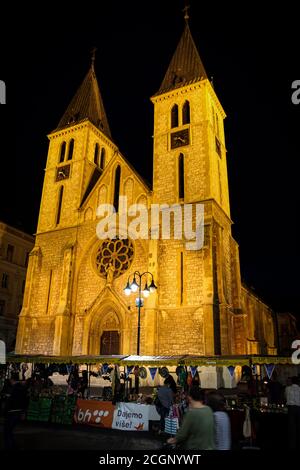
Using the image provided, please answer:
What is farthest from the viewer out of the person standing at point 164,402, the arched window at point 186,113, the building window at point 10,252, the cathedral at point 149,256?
the building window at point 10,252

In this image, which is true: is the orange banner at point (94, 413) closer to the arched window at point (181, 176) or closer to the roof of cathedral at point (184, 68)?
the arched window at point (181, 176)

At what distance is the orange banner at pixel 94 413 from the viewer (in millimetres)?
11656

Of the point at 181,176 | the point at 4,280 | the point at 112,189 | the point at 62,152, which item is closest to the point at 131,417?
the point at 181,176

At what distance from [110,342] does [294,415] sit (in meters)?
16.2

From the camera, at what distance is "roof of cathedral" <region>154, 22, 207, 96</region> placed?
29125 mm

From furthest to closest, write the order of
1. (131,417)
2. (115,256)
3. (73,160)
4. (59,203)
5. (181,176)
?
(73,160) → (59,203) → (181,176) → (115,256) → (131,417)

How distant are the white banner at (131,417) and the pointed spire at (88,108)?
88.4 feet

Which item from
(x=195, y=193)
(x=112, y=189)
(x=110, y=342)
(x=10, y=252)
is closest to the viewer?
(x=110, y=342)

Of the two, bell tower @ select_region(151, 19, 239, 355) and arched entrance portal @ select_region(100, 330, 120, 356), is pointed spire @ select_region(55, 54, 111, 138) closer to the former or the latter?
bell tower @ select_region(151, 19, 239, 355)

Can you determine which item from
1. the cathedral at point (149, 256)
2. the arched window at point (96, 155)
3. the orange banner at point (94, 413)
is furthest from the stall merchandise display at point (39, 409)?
the arched window at point (96, 155)

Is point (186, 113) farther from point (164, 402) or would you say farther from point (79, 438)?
point (79, 438)

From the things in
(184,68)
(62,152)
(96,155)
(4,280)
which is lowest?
(4,280)

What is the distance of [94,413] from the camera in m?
12.0

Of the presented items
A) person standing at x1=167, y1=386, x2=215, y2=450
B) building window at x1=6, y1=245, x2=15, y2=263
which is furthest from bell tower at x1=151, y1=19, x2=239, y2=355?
building window at x1=6, y1=245, x2=15, y2=263
